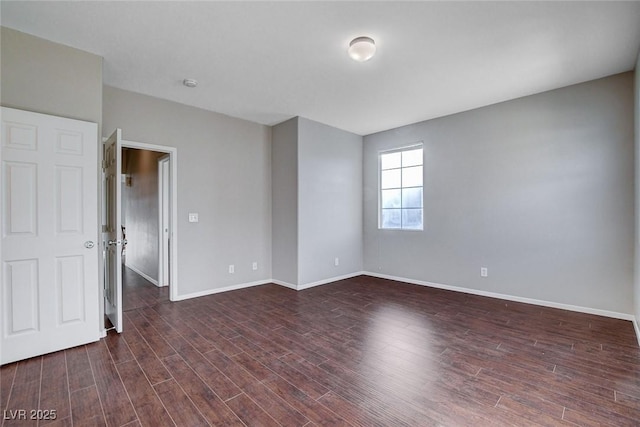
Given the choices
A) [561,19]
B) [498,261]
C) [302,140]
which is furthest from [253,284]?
[561,19]

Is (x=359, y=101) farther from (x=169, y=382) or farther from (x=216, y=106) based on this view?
(x=169, y=382)

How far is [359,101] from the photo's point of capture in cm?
401

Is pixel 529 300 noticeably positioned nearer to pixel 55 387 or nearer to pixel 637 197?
pixel 637 197

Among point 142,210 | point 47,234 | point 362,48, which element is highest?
point 362,48

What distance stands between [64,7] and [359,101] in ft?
10.1

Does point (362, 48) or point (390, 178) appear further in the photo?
point (390, 178)

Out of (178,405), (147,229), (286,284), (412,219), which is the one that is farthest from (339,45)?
(147,229)

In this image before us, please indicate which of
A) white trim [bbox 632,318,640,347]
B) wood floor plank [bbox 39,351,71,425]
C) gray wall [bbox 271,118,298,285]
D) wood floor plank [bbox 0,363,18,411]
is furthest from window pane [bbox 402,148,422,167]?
wood floor plank [bbox 0,363,18,411]

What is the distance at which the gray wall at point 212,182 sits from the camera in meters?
3.74

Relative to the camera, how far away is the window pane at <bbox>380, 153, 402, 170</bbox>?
211 inches

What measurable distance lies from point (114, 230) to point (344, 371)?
264 cm

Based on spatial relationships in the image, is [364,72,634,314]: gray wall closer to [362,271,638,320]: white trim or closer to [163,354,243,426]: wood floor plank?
[362,271,638,320]: white trim

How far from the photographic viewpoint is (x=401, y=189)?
528 cm

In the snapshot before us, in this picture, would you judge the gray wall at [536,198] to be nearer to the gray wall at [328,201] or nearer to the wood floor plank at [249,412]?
the gray wall at [328,201]
